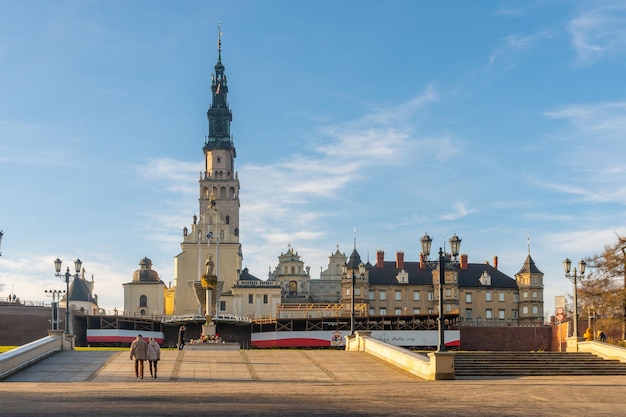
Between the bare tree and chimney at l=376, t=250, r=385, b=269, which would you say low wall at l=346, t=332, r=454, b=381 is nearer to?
the bare tree

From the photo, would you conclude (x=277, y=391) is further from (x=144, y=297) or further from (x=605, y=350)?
(x=144, y=297)

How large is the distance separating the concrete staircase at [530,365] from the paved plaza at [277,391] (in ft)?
8.18

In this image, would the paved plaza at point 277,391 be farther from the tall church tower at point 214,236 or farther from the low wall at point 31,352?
the tall church tower at point 214,236

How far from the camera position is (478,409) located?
2164 centimetres

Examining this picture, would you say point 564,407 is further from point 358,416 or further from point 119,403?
point 119,403

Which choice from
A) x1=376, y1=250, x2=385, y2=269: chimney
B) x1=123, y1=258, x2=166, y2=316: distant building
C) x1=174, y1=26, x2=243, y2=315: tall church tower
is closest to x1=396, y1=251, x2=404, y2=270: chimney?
x1=376, y1=250, x2=385, y2=269: chimney

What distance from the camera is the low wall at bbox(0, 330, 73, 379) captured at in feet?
104

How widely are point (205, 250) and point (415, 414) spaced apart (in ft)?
341

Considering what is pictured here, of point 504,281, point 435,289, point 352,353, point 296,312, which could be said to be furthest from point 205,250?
point 352,353

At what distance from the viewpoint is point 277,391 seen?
2606cm

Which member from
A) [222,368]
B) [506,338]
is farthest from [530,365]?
[506,338]

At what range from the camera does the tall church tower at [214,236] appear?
398ft

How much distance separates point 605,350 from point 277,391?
70.1 feet

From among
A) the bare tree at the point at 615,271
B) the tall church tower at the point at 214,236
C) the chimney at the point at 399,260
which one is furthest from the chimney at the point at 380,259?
the bare tree at the point at 615,271
